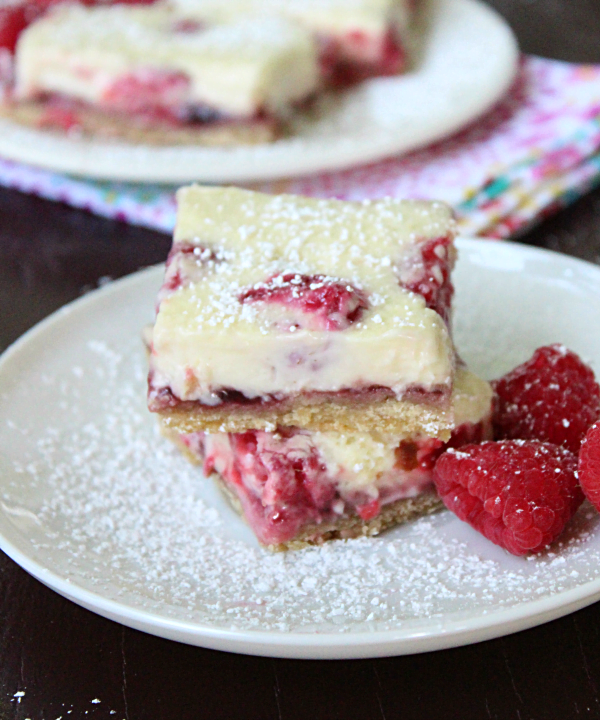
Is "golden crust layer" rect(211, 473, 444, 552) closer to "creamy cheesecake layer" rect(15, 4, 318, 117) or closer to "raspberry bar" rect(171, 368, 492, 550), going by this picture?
"raspberry bar" rect(171, 368, 492, 550)

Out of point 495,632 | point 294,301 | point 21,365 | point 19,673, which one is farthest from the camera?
point 21,365

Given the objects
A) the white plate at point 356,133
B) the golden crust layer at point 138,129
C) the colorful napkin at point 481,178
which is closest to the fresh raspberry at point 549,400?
the colorful napkin at point 481,178

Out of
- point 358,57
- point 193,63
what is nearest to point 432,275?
point 193,63

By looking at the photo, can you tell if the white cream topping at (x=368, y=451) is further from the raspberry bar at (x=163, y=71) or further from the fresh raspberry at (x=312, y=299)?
the raspberry bar at (x=163, y=71)

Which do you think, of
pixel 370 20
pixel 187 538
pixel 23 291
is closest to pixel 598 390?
pixel 187 538

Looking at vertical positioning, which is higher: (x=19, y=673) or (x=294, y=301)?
(x=294, y=301)

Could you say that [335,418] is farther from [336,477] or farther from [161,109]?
[161,109]

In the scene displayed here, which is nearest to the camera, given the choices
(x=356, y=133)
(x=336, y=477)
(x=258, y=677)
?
(x=258, y=677)

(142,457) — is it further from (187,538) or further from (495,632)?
(495,632)
